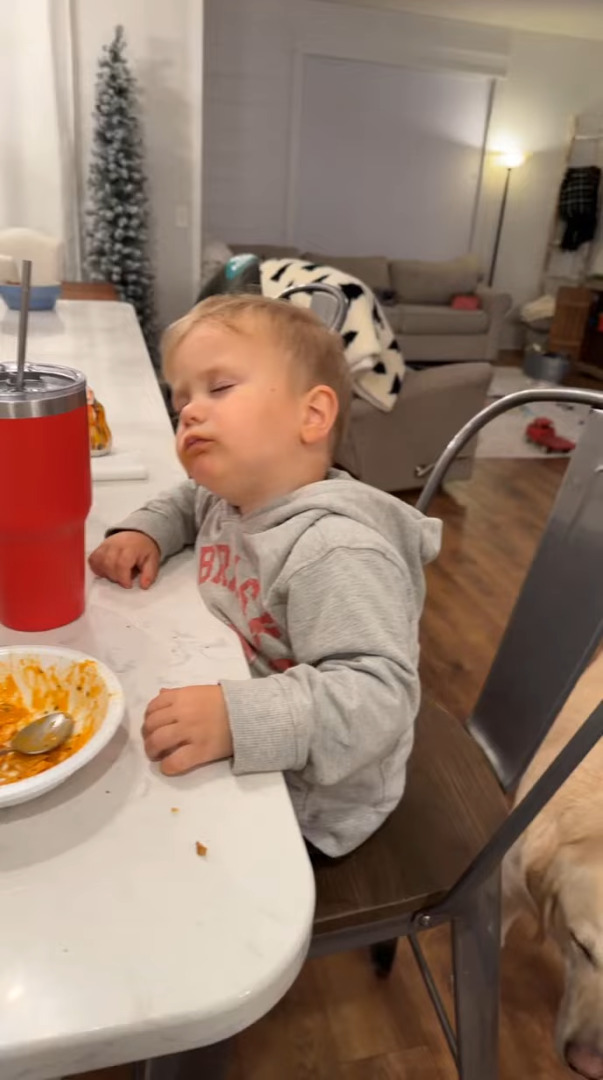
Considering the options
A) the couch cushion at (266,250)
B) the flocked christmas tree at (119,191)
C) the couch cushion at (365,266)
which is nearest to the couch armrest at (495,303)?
the couch cushion at (365,266)

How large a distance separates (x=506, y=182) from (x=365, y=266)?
1.79 metres

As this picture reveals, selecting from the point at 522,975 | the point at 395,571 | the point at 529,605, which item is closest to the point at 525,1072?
the point at 522,975

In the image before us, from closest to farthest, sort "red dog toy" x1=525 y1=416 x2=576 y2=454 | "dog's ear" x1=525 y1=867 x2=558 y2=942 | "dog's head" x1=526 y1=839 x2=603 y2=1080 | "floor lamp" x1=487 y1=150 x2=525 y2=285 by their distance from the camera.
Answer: "dog's head" x1=526 y1=839 x2=603 y2=1080 → "dog's ear" x1=525 y1=867 x2=558 y2=942 → "red dog toy" x1=525 y1=416 x2=576 y2=454 → "floor lamp" x1=487 y1=150 x2=525 y2=285

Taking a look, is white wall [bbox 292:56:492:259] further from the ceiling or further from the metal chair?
the metal chair

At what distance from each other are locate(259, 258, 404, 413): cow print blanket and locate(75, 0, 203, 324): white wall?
1701 millimetres

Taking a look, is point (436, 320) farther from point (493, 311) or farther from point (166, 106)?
point (166, 106)

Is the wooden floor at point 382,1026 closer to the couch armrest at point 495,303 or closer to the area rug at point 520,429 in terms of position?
the area rug at point 520,429

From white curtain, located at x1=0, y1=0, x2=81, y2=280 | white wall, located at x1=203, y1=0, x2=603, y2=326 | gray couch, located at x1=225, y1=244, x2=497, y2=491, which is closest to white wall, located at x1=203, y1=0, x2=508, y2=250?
white wall, located at x1=203, y1=0, x2=603, y2=326

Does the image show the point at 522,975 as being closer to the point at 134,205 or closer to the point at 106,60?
the point at 134,205

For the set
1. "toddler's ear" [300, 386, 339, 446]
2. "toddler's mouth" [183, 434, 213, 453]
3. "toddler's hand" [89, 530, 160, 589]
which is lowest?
"toddler's hand" [89, 530, 160, 589]

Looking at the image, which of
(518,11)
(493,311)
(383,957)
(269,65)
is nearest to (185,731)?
(383,957)

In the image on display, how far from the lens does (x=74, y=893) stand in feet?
1.34

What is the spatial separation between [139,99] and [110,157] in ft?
1.50

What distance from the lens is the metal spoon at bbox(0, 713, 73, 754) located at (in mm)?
521
